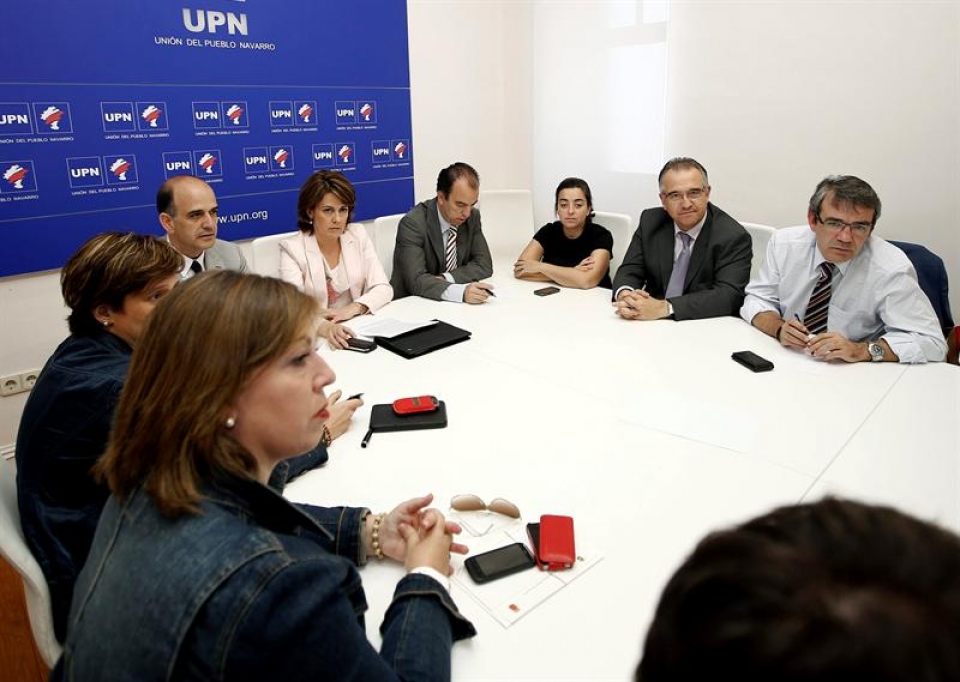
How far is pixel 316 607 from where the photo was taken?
2.35ft

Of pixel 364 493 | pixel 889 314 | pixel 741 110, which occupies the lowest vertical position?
pixel 364 493

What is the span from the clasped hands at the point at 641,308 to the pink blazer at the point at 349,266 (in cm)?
110

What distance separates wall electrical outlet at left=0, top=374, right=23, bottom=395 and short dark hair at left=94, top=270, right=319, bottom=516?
2664 mm

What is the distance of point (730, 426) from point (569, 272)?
1609 millimetres

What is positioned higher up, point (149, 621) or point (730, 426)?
point (149, 621)

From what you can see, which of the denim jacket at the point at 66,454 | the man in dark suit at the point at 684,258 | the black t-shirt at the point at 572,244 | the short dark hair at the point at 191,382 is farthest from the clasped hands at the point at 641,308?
the short dark hair at the point at 191,382

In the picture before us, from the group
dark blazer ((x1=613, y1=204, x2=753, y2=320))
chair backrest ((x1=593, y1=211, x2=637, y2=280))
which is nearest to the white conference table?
dark blazer ((x1=613, y1=204, x2=753, y2=320))

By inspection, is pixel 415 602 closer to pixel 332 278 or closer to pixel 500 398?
pixel 500 398

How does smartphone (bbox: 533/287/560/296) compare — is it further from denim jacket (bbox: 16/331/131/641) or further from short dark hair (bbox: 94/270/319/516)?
short dark hair (bbox: 94/270/319/516)

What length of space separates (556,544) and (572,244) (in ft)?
8.31

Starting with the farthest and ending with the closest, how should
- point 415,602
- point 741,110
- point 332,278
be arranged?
point 741,110 < point 332,278 < point 415,602

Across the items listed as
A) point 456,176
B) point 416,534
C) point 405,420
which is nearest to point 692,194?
point 456,176

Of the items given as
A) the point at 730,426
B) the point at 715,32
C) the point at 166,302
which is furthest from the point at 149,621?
the point at 715,32

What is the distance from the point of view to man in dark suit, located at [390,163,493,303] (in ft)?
10.6
